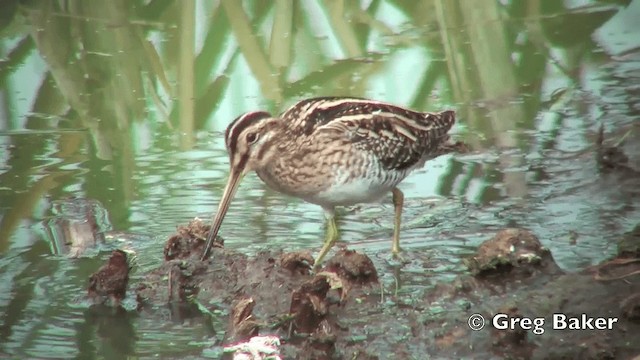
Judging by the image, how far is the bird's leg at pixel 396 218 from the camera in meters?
5.95

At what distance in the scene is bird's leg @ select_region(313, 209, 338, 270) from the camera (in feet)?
19.3

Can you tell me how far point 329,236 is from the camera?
602cm

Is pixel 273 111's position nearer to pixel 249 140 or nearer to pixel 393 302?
pixel 249 140

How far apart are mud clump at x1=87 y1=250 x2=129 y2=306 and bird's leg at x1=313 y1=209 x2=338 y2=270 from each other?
0.86 m

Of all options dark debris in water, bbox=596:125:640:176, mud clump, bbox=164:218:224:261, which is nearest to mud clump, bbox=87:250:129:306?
mud clump, bbox=164:218:224:261

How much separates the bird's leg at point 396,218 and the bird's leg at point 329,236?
27 cm

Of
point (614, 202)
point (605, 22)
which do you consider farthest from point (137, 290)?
point (605, 22)

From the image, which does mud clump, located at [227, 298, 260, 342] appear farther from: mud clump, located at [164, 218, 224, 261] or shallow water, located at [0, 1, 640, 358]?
mud clump, located at [164, 218, 224, 261]

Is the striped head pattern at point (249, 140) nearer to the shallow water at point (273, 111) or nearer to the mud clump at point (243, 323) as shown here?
the shallow water at point (273, 111)

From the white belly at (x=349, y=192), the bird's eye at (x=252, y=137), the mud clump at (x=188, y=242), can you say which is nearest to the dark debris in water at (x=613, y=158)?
the white belly at (x=349, y=192)

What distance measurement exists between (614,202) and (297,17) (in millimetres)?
3190

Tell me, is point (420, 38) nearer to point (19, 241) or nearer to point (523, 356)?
point (19, 241)

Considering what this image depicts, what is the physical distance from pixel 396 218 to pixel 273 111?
1.88 m

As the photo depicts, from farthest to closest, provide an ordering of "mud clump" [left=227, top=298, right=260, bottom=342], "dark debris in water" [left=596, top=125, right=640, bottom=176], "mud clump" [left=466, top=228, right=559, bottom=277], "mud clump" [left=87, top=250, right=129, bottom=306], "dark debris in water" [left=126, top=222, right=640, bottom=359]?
"dark debris in water" [left=596, top=125, right=640, bottom=176] → "mud clump" [left=87, top=250, right=129, bottom=306] → "mud clump" [left=466, top=228, right=559, bottom=277] → "mud clump" [left=227, top=298, right=260, bottom=342] → "dark debris in water" [left=126, top=222, right=640, bottom=359]
